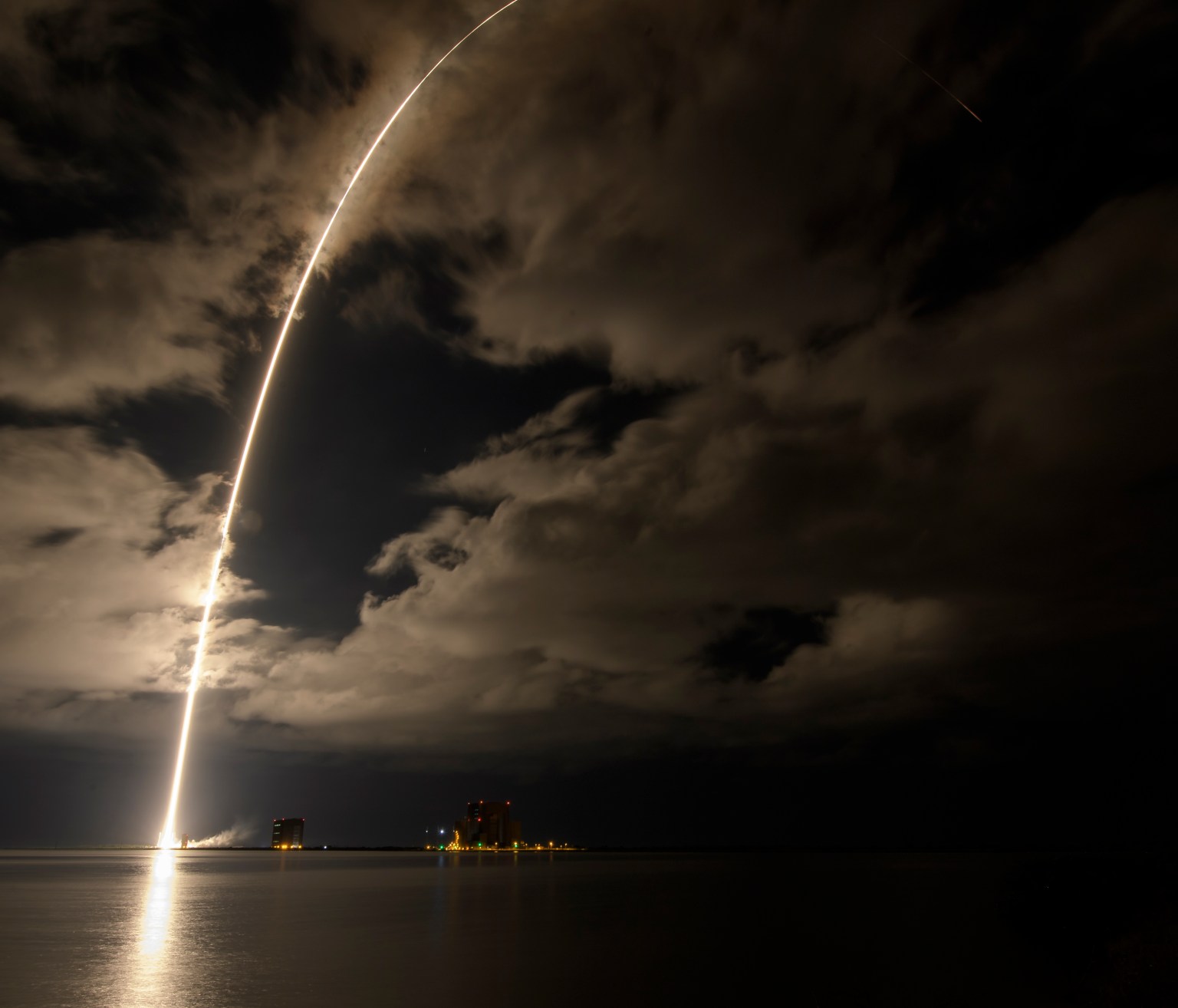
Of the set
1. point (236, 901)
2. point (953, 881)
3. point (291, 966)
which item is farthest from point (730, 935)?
point (953, 881)

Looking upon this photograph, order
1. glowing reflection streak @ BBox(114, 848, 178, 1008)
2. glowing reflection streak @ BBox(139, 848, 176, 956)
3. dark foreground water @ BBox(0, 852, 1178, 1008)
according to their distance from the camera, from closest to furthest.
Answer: glowing reflection streak @ BBox(114, 848, 178, 1008) → dark foreground water @ BBox(0, 852, 1178, 1008) → glowing reflection streak @ BBox(139, 848, 176, 956)

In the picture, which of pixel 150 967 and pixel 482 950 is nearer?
pixel 150 967

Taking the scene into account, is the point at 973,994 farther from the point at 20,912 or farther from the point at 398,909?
the point at 20,912

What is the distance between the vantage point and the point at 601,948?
49.3 meters

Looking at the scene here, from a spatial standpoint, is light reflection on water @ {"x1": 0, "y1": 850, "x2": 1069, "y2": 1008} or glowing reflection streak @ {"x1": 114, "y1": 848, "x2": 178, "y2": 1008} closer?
glowing reflection streak @ {"x1": 114, "y1": 848, "x2": 178, "y2": 1008}

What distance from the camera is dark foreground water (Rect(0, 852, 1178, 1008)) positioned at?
113ft

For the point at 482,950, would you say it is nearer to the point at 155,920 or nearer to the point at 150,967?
the point at 150,967

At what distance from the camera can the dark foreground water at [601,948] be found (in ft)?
113

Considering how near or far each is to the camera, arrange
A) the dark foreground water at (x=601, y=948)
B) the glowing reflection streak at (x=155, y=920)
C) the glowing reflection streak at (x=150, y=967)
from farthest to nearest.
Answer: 1. the glowing reflection streak at (x=155, y=920)
2. the dark foreground water at (x=601, y=948)
3. the glowing reflection streak at (x=150, y=967)

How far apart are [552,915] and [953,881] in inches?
3757

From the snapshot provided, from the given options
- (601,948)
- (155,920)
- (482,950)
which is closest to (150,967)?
(482,950)

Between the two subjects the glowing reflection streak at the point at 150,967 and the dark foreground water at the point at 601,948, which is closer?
the glowing reflection streak at the point at 150,967

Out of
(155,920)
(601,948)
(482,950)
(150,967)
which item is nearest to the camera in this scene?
(150,967)

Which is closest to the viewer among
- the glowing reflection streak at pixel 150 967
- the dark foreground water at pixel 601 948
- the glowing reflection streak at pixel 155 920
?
the glowing reflection streak at pixel 150 967
